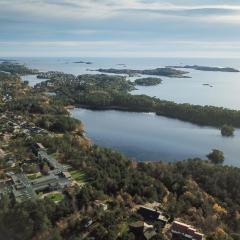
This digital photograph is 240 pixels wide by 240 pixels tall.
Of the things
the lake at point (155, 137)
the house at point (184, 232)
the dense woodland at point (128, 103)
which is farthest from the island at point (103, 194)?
the dense woodland at point (128, 103)

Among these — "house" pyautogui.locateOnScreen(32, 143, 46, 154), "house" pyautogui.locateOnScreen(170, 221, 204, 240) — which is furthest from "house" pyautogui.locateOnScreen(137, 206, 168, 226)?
"house" pyautogui.locateOnScreen(32, 143, 46, 154)

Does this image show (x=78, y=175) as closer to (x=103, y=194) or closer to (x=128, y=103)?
(x=103, y=194)

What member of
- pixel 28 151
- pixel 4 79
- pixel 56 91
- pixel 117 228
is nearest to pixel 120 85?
pixel 56 91

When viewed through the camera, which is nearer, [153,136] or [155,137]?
[155,137]

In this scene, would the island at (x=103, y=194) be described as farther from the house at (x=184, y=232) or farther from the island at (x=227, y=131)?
the island at (x=227, y=131)

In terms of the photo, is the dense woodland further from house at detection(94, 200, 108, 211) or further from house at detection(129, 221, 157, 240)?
house at detection(129, 221, 157, 240)

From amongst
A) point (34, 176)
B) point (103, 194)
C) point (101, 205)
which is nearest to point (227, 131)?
point (34, 176)

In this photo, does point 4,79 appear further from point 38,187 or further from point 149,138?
point 38,187
